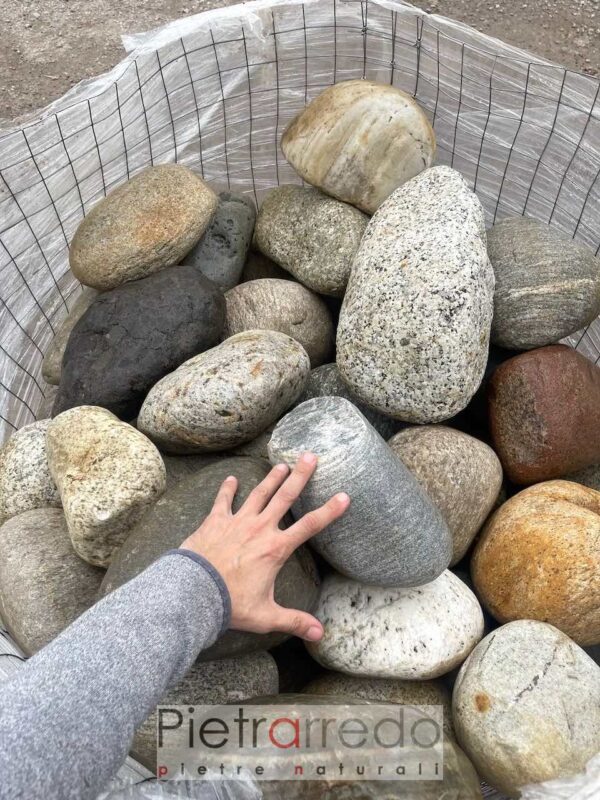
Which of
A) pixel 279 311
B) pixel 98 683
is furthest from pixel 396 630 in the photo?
pixel 279 311

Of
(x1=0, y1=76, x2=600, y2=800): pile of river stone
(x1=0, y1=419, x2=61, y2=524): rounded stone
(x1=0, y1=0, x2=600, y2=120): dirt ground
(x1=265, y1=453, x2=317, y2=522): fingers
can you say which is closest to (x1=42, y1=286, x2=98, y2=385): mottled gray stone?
(x1=0, y1=76, x2=600, y2=800): pile of river stone

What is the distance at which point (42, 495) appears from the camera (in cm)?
162

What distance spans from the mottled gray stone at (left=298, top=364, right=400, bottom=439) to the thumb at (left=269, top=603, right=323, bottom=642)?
509 mm

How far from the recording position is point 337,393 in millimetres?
1672

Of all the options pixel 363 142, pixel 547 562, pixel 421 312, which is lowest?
pixel 547 562

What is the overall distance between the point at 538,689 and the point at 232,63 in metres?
1.60

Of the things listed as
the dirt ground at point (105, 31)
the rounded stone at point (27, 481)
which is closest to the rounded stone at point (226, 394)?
the rounded stone at point (27, 481)

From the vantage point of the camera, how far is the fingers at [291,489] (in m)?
1.24

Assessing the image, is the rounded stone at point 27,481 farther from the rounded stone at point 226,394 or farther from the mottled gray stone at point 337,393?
the mottled gray stone at point 337,393

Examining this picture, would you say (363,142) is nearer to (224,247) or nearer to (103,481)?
(224,247)

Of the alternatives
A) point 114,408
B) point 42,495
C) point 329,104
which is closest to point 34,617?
point 42,495

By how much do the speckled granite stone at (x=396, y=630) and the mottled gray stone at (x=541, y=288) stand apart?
23.6 inches

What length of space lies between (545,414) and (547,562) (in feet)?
1.06

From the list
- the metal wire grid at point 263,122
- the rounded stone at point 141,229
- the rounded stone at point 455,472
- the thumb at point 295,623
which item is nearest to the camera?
the thumb at point 295,623
